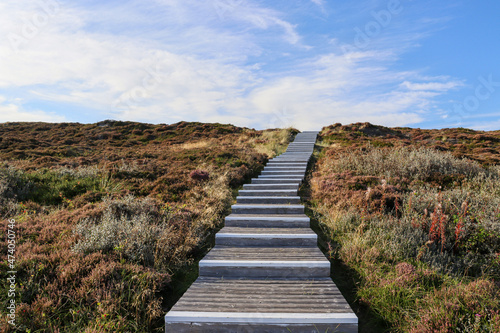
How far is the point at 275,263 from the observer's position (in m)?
4.40

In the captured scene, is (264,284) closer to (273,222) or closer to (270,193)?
(273,222)

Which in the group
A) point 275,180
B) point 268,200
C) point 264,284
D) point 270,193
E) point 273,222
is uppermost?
point 275,180

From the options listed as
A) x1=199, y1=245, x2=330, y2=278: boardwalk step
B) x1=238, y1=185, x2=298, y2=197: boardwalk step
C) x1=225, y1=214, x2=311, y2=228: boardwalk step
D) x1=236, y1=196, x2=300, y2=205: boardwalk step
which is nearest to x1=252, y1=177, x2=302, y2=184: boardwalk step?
x1=238, y1=185, x2=298, y2=197: boardwalk step

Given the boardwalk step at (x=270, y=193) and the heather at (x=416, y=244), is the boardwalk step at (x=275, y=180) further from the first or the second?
the boardwalk step at (x=270, y=193)

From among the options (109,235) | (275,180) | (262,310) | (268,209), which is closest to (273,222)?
(268,209)

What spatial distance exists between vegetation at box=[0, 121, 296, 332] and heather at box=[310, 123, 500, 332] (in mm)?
2720

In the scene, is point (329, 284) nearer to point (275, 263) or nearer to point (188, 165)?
point (275, 263)

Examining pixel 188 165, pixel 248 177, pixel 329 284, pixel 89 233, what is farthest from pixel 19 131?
pixel 329 284

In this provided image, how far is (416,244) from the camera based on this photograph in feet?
16.8

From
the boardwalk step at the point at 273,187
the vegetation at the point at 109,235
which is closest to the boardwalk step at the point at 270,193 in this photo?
the boardwalk step at the point at 273,187

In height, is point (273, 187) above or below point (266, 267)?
above

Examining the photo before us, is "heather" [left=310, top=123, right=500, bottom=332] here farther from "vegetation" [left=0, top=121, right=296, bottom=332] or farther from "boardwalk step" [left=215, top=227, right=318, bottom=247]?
"vegetation" [left=0, top=121, right=296, bottom=332]

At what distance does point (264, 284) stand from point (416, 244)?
2997mm

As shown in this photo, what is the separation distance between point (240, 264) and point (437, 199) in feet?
15.7
